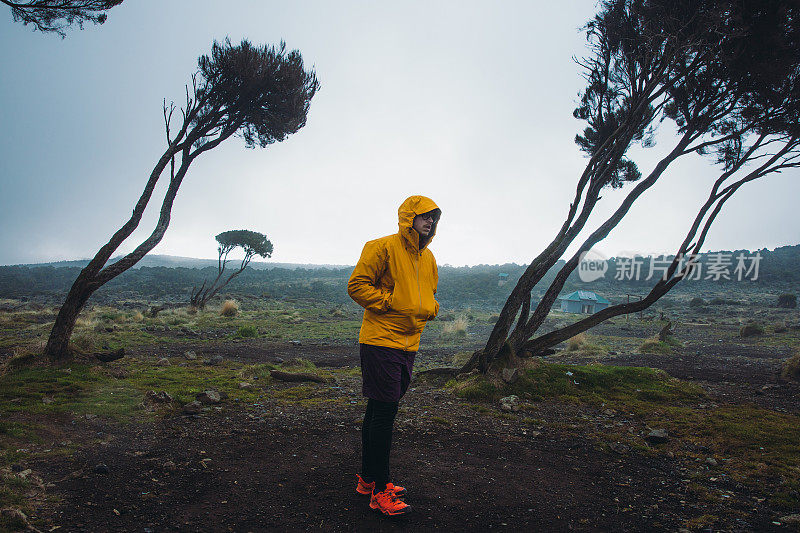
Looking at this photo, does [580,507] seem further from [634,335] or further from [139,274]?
[139,274]

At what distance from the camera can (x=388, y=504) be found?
2.83m

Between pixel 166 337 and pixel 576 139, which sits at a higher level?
pixel 576 139

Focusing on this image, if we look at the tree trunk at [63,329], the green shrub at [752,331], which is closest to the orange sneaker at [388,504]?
the tree trunk at [63,329]

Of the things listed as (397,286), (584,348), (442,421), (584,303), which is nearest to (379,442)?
(397,286)

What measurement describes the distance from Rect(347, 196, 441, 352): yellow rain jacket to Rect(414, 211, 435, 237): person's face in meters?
0.04

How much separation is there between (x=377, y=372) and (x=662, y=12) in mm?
7553

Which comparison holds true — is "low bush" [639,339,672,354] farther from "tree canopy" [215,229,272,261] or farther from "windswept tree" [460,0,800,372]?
"tree canopy" [215,229,272,261]

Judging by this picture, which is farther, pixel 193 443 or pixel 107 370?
pixel 107 370

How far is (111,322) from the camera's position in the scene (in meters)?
15.3

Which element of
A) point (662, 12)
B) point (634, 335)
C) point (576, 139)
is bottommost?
point (634, 335)

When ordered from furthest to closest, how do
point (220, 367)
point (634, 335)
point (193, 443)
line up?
point (634, 335)
point (220, 367)
point (193, 443)

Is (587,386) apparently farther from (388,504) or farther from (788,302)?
(788,302)

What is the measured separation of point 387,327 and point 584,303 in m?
33.3

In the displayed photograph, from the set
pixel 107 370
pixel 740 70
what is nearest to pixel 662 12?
pixel 740 70
